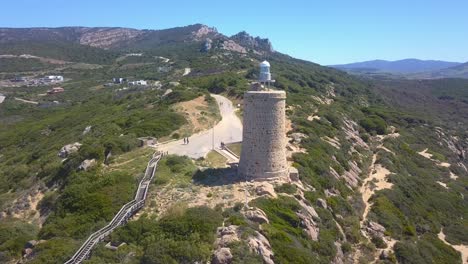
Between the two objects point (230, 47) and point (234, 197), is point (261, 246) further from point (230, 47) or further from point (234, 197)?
point (230, 47)

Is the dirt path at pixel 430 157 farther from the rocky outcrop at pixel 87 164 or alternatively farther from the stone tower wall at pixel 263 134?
the rocky outcrop at pixel 87 164

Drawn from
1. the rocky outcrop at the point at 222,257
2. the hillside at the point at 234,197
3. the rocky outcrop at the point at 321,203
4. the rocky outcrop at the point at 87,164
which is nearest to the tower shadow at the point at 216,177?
the hillside at the point at 234,197

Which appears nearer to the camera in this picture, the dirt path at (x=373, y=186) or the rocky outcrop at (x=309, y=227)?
the rocky outcrop at (x=309, y=227)

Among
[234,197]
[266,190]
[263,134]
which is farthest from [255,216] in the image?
[263,134]

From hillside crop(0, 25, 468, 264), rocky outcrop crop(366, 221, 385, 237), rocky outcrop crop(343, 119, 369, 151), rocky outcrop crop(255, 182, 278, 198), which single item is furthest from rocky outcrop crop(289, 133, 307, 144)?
rocky outcrop crop(255, 182, 278, 198)

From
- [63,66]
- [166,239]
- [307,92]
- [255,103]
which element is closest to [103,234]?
[166,239]

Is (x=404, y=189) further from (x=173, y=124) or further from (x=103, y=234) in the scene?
(x=103, y=234)

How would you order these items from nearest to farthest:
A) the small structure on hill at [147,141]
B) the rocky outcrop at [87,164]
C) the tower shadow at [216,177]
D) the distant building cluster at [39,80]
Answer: the tower shadow at [216,177], the rocky outcrop at [87,164], the small structure on hill at [147,141], the distant building cluster at [39,80]
